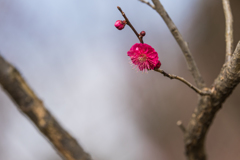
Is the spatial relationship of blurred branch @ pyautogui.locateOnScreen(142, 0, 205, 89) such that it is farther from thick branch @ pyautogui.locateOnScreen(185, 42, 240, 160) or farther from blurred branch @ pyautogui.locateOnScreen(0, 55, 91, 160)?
blurred branch @ pyautogui.locateOnScreen(0, 55, 91, 160)

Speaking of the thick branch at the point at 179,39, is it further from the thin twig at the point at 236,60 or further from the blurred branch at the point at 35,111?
the blurred branch at the point at 35,111

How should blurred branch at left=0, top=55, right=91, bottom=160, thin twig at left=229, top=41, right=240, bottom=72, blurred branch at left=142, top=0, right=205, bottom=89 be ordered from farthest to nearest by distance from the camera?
blurred branch at left=142, top=0, right=205, bottom=89 < thin twig at left=229, top=41, right=240, bottom=72 < blurred branch at left=0, top=55, right=91, bottom=160

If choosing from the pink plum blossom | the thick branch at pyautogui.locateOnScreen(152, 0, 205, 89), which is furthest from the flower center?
the thick branch at pyautogui.locateOnScreen(152, 0, 205, 89)

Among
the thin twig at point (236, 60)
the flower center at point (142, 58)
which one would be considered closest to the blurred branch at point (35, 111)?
the flower center at point (142, 58)

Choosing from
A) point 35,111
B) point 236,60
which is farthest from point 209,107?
point 35,111

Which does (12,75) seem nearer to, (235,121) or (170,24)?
(170,24)
